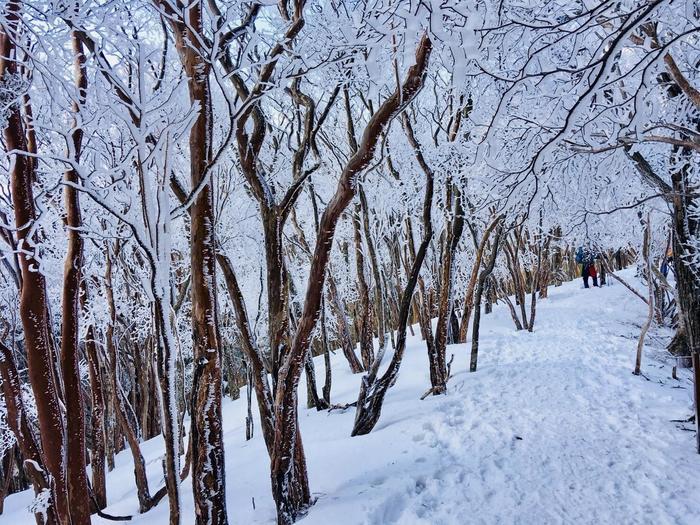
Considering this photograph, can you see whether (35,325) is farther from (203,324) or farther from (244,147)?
(244,147)

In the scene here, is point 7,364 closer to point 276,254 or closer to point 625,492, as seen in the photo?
point 276,254

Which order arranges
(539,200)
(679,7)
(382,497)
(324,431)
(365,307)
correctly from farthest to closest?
(365,307) → (324,431) → (539,200) → (382,497) → (679,7)

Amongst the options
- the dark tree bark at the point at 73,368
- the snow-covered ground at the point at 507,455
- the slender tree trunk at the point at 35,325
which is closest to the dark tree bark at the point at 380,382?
the snow-covered ground at the point at 507,455

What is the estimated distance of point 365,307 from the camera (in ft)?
30.0

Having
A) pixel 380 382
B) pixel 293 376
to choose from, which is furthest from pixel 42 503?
pixel 380 382

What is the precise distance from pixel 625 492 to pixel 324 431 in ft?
12.2

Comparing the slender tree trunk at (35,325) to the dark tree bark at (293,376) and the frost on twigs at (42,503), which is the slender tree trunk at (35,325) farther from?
the dark tree bark at (293,376)

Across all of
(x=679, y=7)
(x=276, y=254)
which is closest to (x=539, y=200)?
(x=679, y=7)

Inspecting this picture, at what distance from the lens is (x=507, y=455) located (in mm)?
4410

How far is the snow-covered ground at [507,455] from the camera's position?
347cm

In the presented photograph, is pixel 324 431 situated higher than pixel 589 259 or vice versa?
pixel 589 259

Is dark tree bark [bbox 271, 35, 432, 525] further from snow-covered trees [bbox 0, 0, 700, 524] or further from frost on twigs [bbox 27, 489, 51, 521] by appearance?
frost on twigs [bbox 27, 489, 51, 521]

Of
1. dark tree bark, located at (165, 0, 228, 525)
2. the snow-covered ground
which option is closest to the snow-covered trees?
dark tree bark, located at (165, 0, 228, 525)

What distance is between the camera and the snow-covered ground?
3.47 metres
